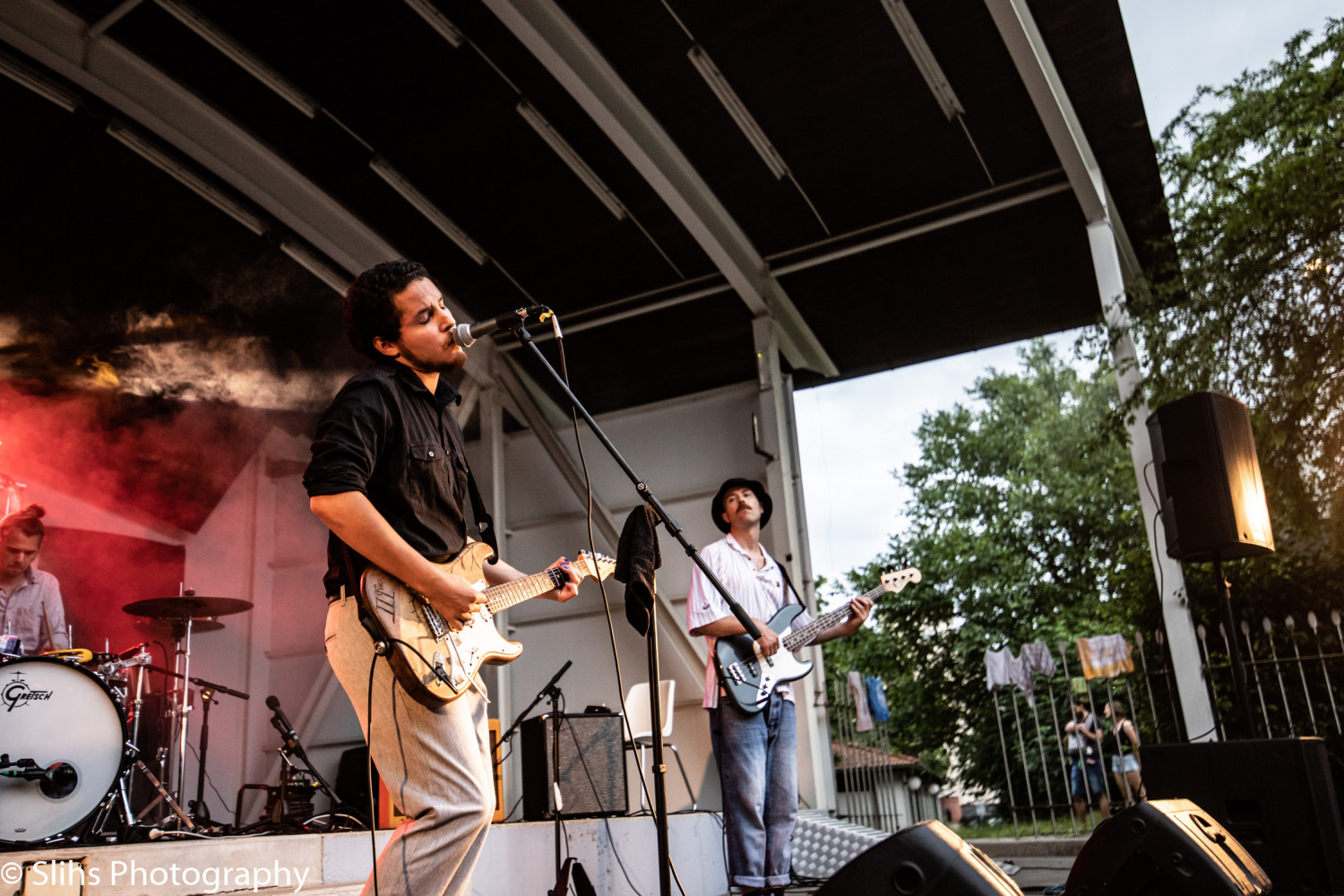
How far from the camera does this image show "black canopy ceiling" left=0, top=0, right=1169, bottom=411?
5.64m

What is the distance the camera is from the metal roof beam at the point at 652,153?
219 inches

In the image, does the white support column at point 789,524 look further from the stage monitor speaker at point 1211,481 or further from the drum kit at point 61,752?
the drum kit at point 61,752

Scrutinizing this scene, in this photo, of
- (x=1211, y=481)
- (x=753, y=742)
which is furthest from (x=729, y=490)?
(x=1211, y=481)

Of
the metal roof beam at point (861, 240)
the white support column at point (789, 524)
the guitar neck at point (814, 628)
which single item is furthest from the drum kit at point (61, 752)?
the metal roof beam at point (861, 240)

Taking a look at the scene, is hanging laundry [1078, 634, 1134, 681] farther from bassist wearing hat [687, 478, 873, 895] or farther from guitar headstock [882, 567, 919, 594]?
bassist wearing hat [687, 478, 873, 895]

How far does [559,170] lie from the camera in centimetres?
671

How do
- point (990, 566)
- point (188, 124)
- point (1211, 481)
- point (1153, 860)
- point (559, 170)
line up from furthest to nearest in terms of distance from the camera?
point (990, 566)
point (559, 170)
point (188, 124)
point (1211, 481)
point (1153, 860)

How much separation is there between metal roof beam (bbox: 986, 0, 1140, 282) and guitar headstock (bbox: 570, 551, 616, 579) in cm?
423

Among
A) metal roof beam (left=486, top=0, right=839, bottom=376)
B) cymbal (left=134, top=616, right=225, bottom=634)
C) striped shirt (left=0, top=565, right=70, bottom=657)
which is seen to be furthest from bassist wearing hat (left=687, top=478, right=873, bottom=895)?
striped shirt (left=0, top=565, right=70, bottom=657)

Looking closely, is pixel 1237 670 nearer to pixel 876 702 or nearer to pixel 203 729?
pixel 876 702

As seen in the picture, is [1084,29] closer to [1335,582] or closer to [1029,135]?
[1029,135]

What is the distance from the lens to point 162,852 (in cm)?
286

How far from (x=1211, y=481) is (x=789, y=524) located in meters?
3.50

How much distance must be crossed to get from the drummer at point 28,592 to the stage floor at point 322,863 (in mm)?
2564
